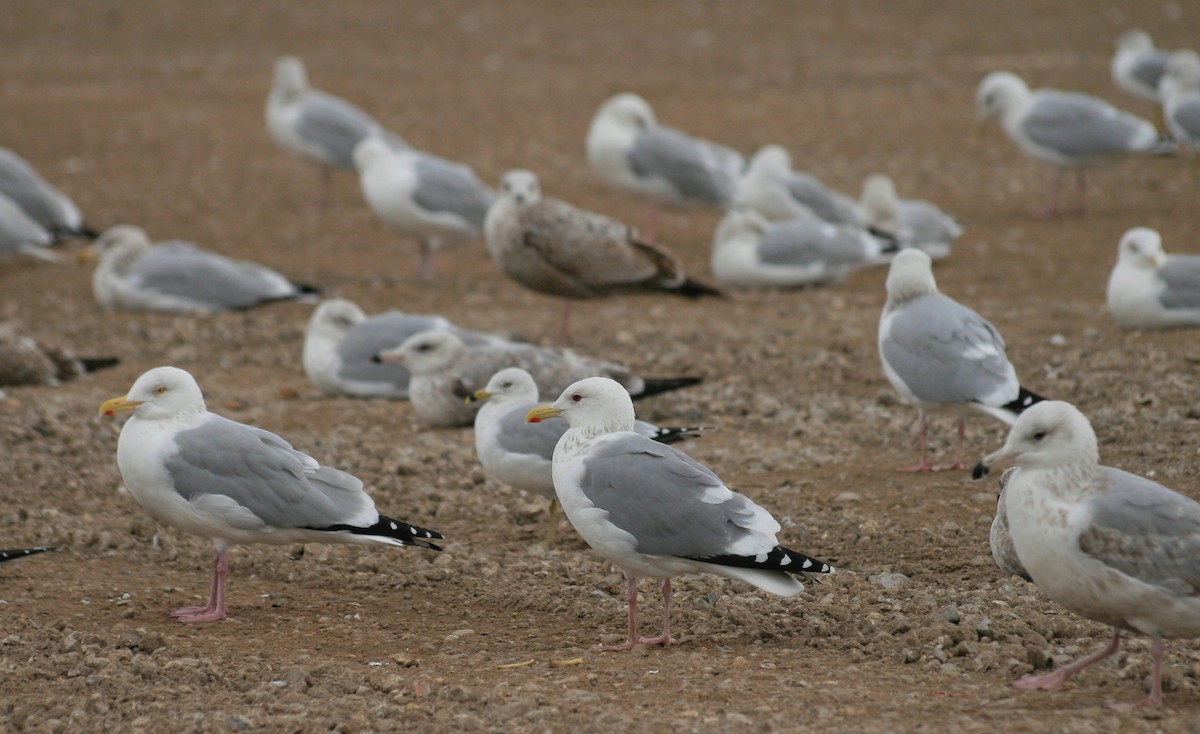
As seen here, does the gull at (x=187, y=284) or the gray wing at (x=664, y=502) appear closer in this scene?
the gray wing at (x=664, y=502)

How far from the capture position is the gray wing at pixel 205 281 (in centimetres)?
1116

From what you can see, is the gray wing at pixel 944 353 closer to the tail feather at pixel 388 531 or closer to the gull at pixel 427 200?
the tail feather at pixel 388 531

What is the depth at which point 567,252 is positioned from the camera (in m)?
10.4

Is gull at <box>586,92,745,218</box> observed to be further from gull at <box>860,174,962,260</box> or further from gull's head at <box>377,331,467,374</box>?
gull's head at <box>377,331,467,374</box>

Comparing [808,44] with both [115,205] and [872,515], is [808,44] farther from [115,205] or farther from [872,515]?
[872,515]

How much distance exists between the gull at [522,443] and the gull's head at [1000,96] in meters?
9.41

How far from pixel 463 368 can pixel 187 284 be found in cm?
382

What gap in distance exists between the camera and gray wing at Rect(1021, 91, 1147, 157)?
14.0 m

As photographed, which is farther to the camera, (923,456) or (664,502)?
(923,456)

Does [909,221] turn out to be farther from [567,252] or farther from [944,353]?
[944,353]

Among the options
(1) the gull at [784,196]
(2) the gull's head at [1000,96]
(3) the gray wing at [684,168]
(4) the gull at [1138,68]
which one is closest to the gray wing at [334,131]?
(3) the gray wing at [684,168]

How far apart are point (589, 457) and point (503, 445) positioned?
122 centimetres

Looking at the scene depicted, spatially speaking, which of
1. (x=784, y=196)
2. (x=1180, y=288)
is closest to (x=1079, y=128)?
(x=784, y=196)

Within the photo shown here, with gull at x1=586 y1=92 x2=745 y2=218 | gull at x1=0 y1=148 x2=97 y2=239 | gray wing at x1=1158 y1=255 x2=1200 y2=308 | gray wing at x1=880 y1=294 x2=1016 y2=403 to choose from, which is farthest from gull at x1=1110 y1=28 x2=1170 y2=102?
gull at x1=0 y1=148 x2=97 y2=239
